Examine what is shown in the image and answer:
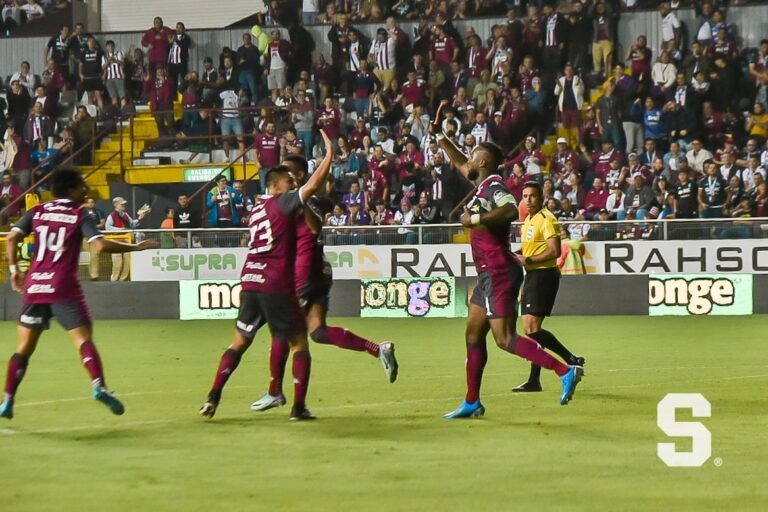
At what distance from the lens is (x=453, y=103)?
2805cm

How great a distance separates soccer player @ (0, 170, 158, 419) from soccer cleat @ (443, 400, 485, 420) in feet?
8.62

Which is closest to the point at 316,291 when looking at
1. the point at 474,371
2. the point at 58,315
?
the point at 474,371

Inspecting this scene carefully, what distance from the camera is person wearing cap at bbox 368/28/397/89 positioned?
29.5 metres

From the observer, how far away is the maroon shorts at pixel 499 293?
10055mm

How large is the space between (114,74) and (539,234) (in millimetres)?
21845

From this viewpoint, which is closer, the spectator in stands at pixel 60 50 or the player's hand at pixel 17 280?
the player's hand at pixel 17 280

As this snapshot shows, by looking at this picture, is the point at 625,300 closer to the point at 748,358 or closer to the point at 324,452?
the point at 748,358

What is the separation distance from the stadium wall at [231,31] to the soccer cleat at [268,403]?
20.9 m

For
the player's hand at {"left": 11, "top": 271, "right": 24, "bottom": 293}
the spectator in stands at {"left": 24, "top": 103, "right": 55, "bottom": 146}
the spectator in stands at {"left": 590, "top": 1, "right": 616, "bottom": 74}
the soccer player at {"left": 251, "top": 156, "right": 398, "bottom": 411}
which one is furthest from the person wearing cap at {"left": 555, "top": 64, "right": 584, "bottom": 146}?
the player's hand at {"left": 11, "top": 271, "right": 24, "bottom": 293}

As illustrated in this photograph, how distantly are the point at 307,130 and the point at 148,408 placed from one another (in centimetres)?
1804

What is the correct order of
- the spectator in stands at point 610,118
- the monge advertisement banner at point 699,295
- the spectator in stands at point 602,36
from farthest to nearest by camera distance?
the spectator in stands at point 602,36 → the spectator in stands at point 610,118 → the monge advertisement banner at point 699,295

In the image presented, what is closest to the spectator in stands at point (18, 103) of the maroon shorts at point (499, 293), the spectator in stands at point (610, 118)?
the spectator in stands at point (610, 118)

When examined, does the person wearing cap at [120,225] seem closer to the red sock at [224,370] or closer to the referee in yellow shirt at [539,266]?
the referee in yellow shirt at [539,266]

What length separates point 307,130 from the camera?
28641 millimetres
